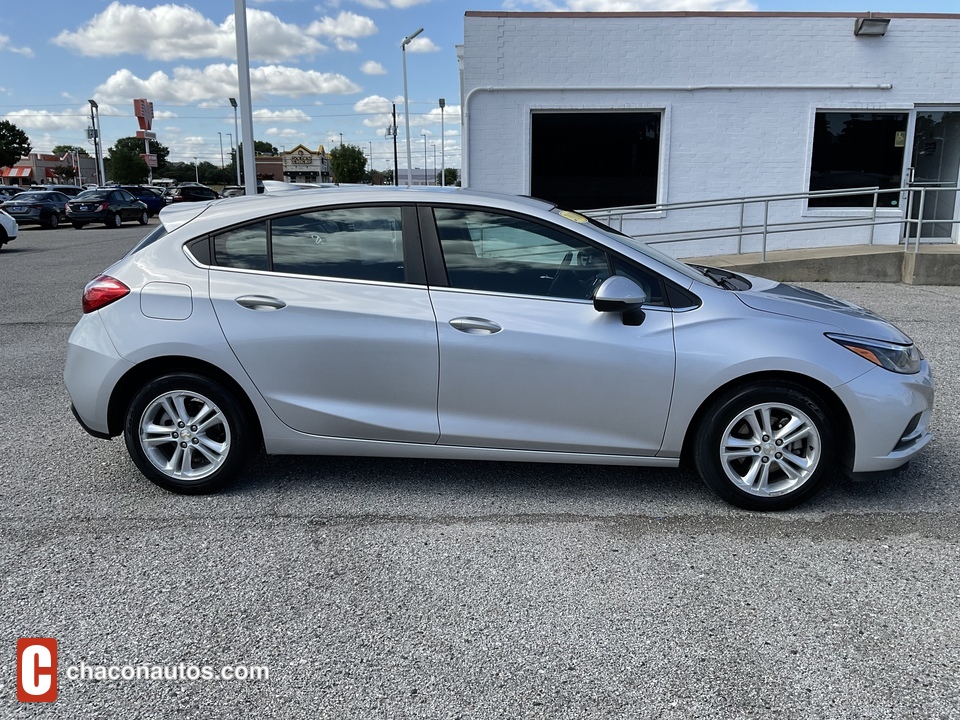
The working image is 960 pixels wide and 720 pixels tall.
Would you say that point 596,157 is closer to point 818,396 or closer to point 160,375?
point 818,396

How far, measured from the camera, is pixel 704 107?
44.3 ft

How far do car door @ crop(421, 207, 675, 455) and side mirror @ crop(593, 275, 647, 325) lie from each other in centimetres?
10

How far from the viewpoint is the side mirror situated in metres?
3.95

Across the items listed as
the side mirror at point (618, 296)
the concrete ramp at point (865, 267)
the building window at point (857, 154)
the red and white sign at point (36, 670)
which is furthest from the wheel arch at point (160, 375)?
the building window at point (857, 154)

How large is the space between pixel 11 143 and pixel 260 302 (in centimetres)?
10560

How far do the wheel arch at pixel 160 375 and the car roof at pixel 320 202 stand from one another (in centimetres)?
73

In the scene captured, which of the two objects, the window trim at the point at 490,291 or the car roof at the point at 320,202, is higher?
the car roof at the point at 320,202

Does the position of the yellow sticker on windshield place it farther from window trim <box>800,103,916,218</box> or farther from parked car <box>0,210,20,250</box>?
parked car <box>0,210,20,250</box>

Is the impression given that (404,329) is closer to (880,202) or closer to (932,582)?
(932,582)

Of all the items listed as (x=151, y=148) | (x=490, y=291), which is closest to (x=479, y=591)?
(x=490, y=291)

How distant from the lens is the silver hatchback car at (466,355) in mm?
4074

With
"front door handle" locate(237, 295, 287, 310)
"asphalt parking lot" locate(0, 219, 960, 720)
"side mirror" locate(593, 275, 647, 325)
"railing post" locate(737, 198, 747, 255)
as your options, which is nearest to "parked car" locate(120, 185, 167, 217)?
"railing post" locate(737, 198, 747, 255)

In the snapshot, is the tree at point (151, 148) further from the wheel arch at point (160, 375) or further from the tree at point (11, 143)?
the wheel arch at point (160, 375)

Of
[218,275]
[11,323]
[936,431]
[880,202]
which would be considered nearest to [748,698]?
[218,275]
